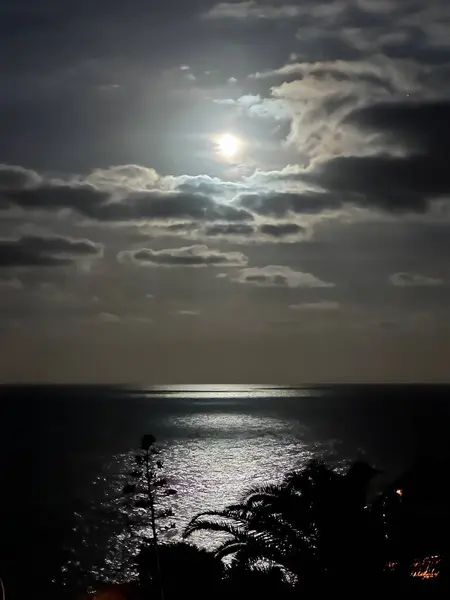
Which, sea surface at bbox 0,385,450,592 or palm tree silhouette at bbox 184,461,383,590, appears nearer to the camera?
palm tree silhouette at bbox 184,461,383,590

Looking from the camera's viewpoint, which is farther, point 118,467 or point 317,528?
point 118,467

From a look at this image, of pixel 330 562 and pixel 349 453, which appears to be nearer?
pixel 330 562

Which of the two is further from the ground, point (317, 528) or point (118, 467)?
point (317, 528)

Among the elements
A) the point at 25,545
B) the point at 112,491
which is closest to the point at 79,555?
the point at 25,545

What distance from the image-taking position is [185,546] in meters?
24.5

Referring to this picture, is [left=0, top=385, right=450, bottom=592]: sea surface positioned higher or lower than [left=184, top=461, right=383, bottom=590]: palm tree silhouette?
lower

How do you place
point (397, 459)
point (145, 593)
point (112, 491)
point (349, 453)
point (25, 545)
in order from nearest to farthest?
1. point (145, 593)
2. point (25, 545)
3. point (112, 491)
4. point (397, 459)
5. point (349, 453)

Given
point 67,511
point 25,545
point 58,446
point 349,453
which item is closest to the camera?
Result: point 25,545

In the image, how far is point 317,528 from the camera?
55.3ft

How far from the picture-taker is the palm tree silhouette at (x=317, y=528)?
54.3 ft

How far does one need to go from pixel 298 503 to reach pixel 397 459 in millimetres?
107517

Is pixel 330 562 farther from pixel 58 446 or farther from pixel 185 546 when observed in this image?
pixel 58 446

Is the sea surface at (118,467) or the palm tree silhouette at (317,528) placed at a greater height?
the palm tree silhouette at (317,528)

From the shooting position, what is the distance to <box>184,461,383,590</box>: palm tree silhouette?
54.3ft
